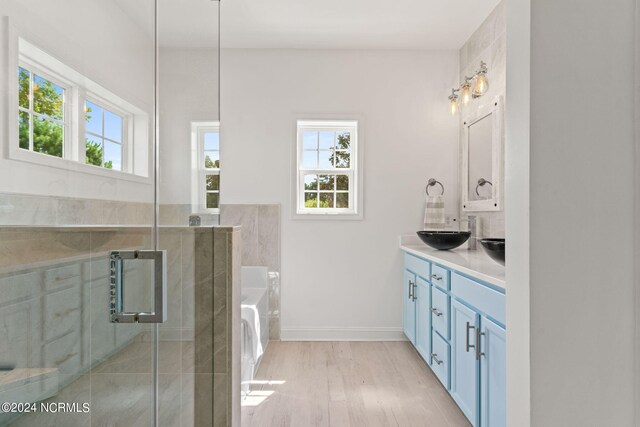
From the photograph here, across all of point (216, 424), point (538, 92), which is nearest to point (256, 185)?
point (216, 424)

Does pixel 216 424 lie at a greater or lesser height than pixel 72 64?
lesser

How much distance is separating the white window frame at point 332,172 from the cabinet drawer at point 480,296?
63.1 inches

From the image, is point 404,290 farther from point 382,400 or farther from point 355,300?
point 382,400

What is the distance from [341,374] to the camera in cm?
295

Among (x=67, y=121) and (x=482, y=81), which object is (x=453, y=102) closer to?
(x=482, y=81)

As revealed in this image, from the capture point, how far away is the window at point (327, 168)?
393cm

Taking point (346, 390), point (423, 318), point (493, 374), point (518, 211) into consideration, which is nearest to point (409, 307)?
point (423, 318)

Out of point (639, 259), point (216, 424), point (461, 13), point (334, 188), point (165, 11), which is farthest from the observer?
point (334, 188)

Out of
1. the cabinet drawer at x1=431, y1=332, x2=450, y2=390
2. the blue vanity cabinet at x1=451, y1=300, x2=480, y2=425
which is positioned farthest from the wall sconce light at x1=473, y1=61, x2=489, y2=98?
the cabinet drawer at x1=431, y1=332, x2=450, y2=390

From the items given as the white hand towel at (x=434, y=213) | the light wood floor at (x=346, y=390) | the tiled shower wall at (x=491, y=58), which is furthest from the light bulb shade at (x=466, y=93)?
the light wood floor at (x=346, y=390)

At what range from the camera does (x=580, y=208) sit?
622 mm

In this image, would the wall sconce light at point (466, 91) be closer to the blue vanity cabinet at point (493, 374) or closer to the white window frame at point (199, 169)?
the blue vanity cabinet at point (493, 374)

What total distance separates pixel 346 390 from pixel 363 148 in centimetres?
212

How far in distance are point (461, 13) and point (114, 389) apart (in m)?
3.38
